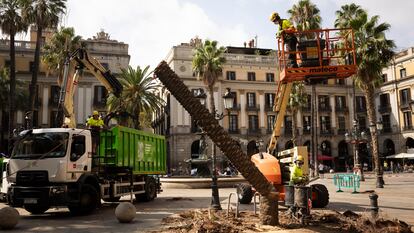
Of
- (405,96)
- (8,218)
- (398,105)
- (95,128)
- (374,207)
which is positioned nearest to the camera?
(374,207)

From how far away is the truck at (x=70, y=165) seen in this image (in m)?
12.0

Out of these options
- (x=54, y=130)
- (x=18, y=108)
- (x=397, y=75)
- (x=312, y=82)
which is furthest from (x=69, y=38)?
(x=397, y=75)

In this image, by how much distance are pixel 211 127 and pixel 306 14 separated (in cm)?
3734

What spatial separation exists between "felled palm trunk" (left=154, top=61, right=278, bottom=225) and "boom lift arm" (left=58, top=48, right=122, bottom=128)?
26.7ft

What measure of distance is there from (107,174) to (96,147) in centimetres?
118

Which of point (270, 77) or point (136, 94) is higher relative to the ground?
point (270, 77)

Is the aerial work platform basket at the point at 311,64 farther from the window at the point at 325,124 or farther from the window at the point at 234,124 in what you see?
the window at the point at 325,124

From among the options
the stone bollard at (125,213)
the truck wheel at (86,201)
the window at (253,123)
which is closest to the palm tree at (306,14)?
the window at (253,123)

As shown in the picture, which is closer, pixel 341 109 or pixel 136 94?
pixel 136 94

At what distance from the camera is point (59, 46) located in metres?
36.8

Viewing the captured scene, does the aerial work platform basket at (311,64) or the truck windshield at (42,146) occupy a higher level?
the aerial work platform basket at (311,64)

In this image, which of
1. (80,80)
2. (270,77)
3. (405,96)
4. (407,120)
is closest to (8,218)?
(80,80)

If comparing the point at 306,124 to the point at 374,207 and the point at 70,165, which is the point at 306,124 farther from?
the point at 374,207

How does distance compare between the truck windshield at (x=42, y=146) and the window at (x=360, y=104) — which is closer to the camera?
the truck windshield at (x=42, y=146)
